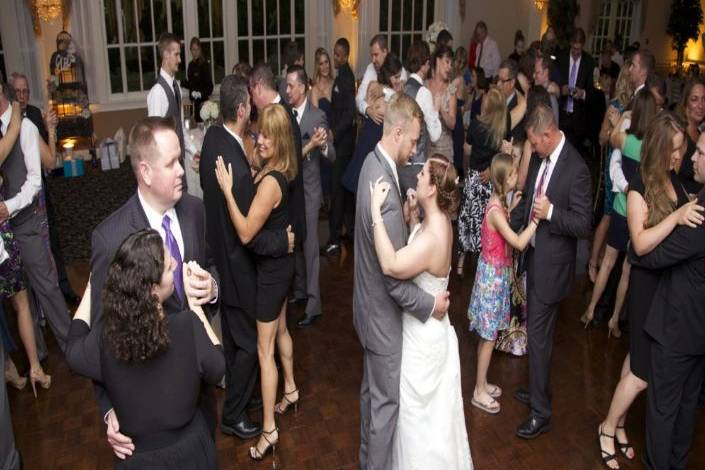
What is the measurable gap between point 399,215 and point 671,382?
1504mm

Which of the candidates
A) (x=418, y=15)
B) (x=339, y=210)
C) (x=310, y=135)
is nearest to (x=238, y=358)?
(x=310, y=135)

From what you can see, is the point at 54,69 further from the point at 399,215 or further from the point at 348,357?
the point at 399,215

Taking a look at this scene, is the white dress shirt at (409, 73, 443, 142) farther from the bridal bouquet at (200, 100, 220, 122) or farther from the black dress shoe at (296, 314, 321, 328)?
the black dress shoe at (296, 314, 321, 328)

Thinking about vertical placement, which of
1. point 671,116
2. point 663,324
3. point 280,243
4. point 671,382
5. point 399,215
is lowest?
point 671,382

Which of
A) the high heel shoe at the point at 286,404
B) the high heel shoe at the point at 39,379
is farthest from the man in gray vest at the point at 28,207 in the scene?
the high heel shoe at the point at 286,404

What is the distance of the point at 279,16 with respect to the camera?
36.6 feet

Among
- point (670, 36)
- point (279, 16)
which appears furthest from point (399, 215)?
point (670, 36)

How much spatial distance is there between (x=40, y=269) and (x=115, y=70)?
6766 mm

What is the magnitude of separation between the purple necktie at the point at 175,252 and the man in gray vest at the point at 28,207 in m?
1.68

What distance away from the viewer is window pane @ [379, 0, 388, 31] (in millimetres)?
11906

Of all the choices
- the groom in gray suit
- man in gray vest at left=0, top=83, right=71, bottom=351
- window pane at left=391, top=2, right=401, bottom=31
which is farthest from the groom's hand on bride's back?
window pane at left=391, top=2, right=401, bottom=31

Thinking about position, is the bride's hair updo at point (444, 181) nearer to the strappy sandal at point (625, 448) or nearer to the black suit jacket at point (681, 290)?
the black suit jacket at point (681, 290)

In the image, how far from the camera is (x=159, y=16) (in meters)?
10.3

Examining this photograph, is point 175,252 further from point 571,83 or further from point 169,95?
point 571,83
